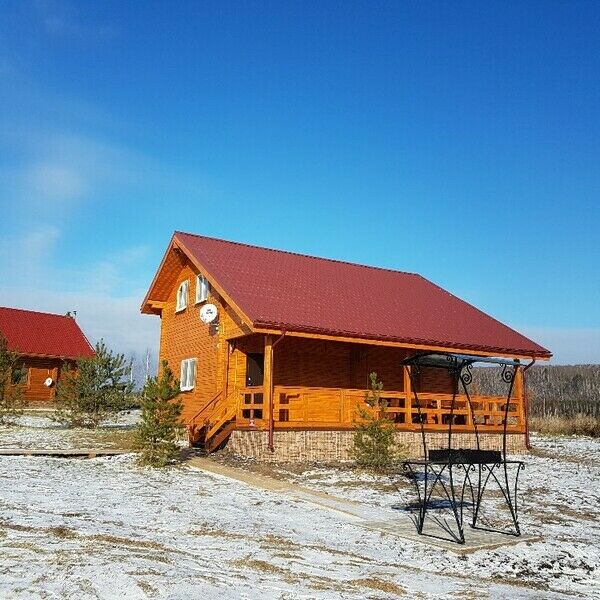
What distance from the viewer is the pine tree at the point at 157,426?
14.4 metres

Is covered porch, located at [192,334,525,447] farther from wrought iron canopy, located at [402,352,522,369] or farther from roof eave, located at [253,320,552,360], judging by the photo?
wrought iron canopy, located at [402,352,522,369]

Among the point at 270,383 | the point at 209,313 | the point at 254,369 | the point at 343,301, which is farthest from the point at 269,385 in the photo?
the point at 343,301

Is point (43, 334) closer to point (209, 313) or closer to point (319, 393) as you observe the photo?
point (209, 313)

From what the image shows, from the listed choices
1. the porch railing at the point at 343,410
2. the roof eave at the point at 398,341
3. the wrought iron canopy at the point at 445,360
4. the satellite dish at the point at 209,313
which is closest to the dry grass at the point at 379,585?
the wrought iron canopy at the point at 445,360

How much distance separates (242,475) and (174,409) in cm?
228

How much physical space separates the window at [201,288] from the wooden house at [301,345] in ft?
0.22

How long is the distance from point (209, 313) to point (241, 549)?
13.3m

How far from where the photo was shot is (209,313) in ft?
66.0

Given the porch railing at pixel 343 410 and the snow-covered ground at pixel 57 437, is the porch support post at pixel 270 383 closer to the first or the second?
the porch railing at pixel 343 410

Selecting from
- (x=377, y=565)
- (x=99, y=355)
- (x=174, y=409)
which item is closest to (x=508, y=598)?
(x=377, y=565)

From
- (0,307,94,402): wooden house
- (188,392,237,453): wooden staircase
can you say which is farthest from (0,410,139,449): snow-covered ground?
(0,307,94,402): wooden house

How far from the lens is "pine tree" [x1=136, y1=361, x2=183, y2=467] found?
14406mm

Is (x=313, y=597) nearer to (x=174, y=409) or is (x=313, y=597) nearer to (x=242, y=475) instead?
(x=242, y=475)

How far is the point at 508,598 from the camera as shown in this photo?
5.96 meters
